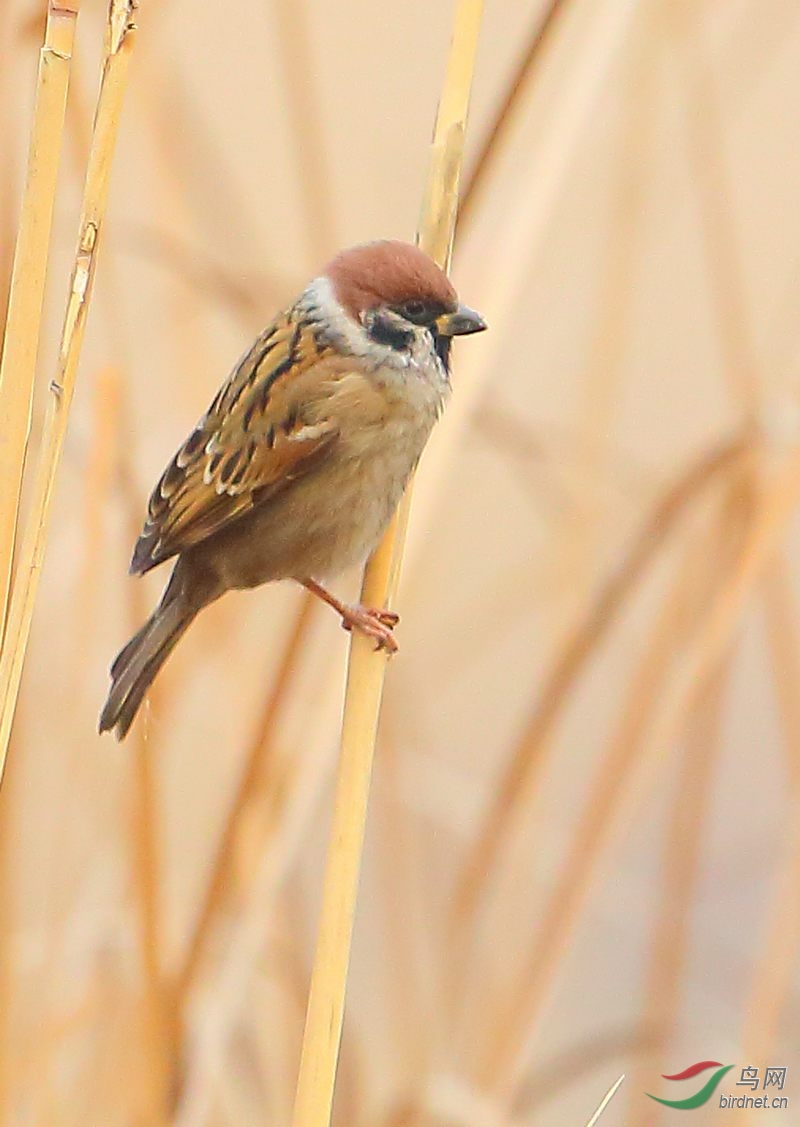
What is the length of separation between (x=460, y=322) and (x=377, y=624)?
0.38 m

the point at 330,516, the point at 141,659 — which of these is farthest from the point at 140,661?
the point at 330,516

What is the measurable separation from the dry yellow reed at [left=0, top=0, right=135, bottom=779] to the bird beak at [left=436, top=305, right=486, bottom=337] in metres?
0.60

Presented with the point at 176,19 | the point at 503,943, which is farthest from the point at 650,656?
the point at 176,19

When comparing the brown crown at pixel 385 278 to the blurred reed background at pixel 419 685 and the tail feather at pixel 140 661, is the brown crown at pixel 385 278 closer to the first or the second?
the blurred reed background at pixel 419 685

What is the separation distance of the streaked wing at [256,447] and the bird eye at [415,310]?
0.52ft

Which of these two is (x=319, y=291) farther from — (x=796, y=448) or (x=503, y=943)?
(x=503, y=943)

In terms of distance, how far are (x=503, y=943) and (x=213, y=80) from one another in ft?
8.04

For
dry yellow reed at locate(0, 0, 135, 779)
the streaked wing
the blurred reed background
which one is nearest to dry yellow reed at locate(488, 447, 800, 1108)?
the blurred reed background

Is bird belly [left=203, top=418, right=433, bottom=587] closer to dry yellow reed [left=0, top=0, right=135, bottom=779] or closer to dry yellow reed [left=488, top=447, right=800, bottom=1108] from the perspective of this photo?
dry yellow reed [left=488, top=447, right=800, bottom=1108]

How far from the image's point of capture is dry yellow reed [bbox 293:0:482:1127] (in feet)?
3.73

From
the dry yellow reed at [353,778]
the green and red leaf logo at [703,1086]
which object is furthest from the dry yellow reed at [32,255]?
the green and red leaf logo at [703,1086]

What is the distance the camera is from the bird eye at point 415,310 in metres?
1.60

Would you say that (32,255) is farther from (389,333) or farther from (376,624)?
(389,333)

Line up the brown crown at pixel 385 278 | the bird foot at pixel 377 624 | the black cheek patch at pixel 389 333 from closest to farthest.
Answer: the bird foot at pixel 377 624 < the brown crown at pixel 385 278 < the black cheek patch at pixel 389 333
